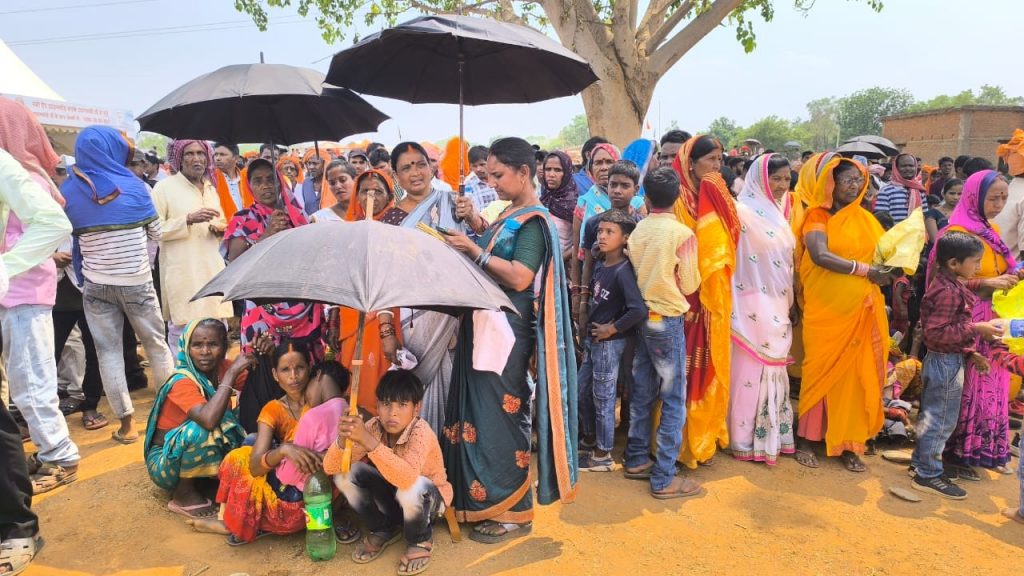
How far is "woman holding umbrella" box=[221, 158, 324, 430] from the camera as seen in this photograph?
11.7ft

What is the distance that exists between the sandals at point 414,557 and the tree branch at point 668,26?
30.7 feet

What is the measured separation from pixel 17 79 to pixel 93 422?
884 centimetres

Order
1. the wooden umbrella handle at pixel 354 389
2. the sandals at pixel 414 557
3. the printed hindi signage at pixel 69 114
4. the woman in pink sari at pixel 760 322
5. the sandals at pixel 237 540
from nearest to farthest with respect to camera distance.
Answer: the wooden umbrella handle at pixel 354 389, the sandals at pixel 414 557, the sandals at pixel 237 540, the woman in pink sari at pixel 760 322, the printed hindi signage at pixel 69 114

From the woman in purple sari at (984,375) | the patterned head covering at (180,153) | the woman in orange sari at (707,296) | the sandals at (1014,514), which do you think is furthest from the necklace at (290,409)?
the sandals at (1014,514)

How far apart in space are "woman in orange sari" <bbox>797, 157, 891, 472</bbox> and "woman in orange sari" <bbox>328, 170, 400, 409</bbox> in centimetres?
276

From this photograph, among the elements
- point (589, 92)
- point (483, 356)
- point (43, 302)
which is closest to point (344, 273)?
point (483, 356)

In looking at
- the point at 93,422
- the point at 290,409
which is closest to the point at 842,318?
the point at 290,409

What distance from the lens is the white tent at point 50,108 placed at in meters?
10.1

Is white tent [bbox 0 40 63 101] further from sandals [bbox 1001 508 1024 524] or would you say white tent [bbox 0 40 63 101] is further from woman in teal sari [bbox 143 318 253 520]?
sandals [bbox 1001 508 1024 524]

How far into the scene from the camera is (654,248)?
11.6ft

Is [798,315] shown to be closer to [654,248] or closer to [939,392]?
[939,392]

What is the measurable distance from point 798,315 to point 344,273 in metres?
3.56

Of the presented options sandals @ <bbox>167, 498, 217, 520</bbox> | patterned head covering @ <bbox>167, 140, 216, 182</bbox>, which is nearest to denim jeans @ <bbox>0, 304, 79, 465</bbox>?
sandals @ <bbox>167, 498, 217, 520</bbox>

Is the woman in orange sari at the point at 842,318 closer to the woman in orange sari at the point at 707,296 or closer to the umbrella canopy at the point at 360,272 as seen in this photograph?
the woman in orange sari at the point at 707,296
